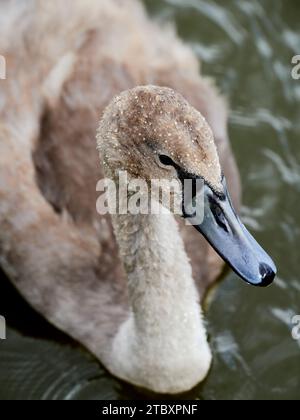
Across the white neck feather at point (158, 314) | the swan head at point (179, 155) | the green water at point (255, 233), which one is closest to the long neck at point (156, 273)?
the white neck feather at point (158, 314)

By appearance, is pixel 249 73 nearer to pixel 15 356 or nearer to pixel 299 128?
pixel 299 128

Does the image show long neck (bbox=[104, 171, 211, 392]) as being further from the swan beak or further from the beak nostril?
the beak nostril

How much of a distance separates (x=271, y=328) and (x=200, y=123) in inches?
69.7

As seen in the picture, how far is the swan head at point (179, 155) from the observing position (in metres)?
3.74

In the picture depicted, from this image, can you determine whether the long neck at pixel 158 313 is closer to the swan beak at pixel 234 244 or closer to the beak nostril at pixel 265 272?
the swan beak at pixel 234 244

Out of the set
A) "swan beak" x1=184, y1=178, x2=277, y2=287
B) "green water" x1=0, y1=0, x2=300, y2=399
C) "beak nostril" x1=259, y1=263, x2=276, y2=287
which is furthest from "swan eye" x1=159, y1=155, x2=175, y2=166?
"green water" x1=0, y1=0, x2=300, y2=399

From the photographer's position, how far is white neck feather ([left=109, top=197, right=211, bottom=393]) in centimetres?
432

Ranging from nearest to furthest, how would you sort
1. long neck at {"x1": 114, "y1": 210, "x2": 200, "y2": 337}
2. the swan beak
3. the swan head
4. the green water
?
the swan head, the swan beak, long neck at {"x1": 114, "y1": 210, "x2": 200, "y2": 337}, the green water

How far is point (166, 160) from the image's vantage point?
152 inches

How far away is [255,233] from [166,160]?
5.83ft

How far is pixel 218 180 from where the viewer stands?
380 cm

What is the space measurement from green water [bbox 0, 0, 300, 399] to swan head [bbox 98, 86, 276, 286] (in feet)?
4.07

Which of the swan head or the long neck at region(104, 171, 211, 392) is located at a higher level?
the swan head
